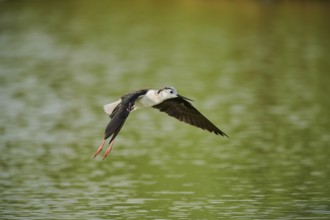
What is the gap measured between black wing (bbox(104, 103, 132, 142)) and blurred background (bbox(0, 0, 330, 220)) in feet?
5.87

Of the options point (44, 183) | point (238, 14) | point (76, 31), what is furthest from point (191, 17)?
point (44, 183)

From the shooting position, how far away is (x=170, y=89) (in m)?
13.1

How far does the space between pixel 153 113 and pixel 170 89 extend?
35.8ft

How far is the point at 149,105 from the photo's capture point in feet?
43.8

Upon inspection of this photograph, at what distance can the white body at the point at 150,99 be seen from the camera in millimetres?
13070

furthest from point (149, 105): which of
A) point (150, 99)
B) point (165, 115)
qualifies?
point (165, 115)

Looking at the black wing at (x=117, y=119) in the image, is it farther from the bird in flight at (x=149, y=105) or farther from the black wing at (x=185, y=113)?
the black wing at (x=185, y=113)

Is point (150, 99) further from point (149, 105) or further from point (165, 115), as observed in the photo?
point (165, 115)

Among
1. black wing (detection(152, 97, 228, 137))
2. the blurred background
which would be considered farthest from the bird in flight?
the blurred background

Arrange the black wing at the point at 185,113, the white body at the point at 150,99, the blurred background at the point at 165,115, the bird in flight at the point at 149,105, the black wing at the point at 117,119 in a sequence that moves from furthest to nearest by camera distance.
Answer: the blurred background at the point at 165,115
the black wing at the point at 185,113
the white body at the point at 150,99
the bird in flight at the point at 149,105
the black wing at the point at 117,119

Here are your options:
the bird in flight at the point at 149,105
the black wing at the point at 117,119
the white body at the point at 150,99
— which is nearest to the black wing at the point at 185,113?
the bird in flight at the point at 149,105

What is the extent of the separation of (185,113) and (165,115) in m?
9.45

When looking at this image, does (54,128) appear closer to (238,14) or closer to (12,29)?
(12,29)

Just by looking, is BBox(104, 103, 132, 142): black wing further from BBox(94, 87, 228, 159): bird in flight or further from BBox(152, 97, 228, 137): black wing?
BBox(152, 97, 228, 137): black wing
